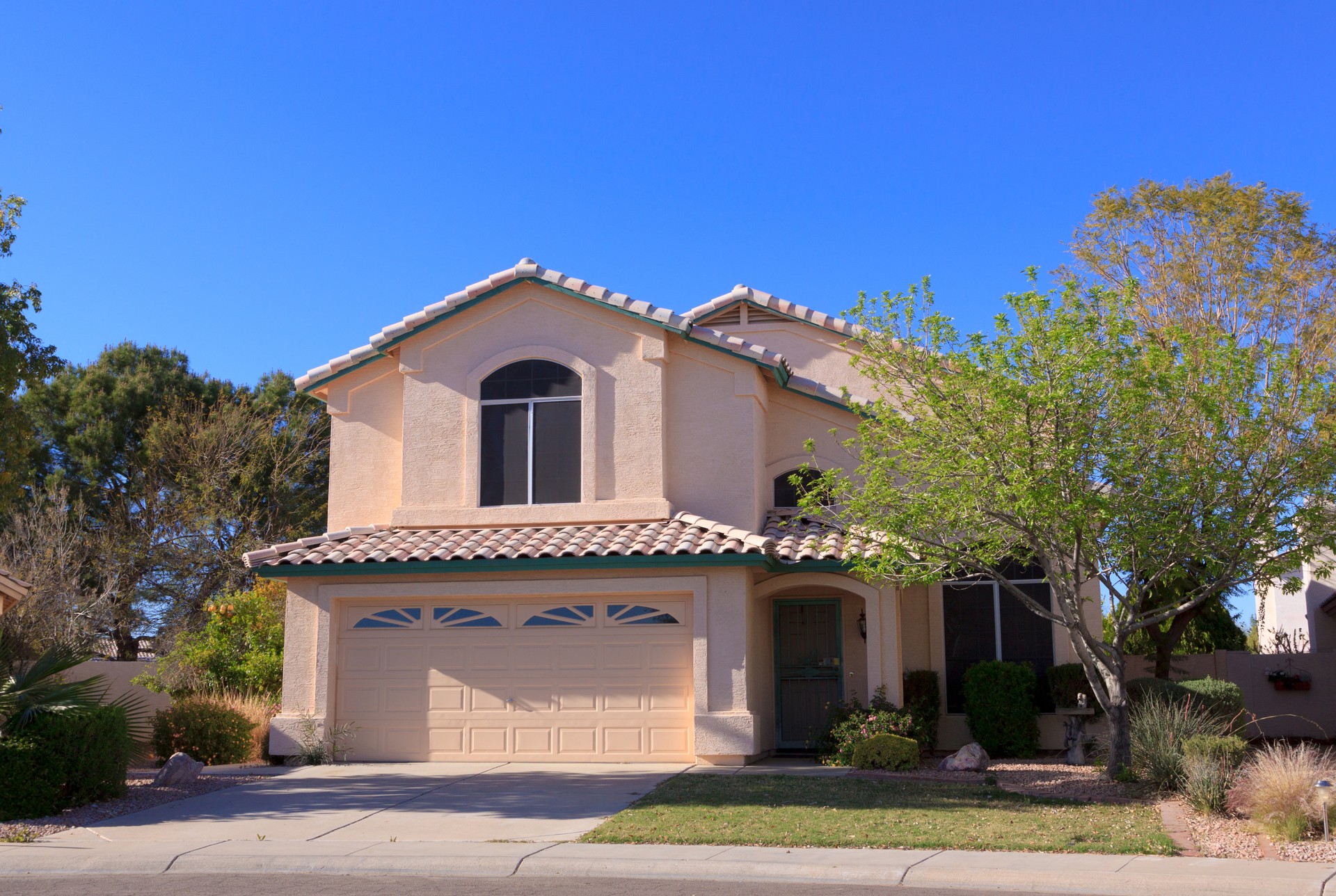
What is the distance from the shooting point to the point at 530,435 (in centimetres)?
1819

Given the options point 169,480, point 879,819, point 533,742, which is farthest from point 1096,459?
point 169,480

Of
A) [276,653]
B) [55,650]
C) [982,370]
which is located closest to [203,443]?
[276,653]

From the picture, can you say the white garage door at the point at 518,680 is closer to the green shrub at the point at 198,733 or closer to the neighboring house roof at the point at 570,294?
the green shrub at the point at 198,733

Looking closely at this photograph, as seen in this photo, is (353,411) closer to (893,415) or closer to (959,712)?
(893,415)

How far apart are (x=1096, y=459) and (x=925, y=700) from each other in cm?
589

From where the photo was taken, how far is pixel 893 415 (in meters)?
13.4

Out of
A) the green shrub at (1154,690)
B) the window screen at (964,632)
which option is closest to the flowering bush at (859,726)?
the window screen at (964,632)

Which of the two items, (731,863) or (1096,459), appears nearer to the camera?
(731,863)

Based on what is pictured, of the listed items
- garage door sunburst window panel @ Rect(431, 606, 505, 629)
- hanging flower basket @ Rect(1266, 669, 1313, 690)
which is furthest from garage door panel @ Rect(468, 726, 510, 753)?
hanging flower basket @ Rect(1266, 669, 1313, 690)

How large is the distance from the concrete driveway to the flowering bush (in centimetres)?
213

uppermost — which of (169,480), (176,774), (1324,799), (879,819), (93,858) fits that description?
(169,480)

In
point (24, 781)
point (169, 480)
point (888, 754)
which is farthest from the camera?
point (169, 480)

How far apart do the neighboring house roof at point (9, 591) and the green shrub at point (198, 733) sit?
3769mm

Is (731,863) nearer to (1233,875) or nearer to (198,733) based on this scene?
(1233,875)
